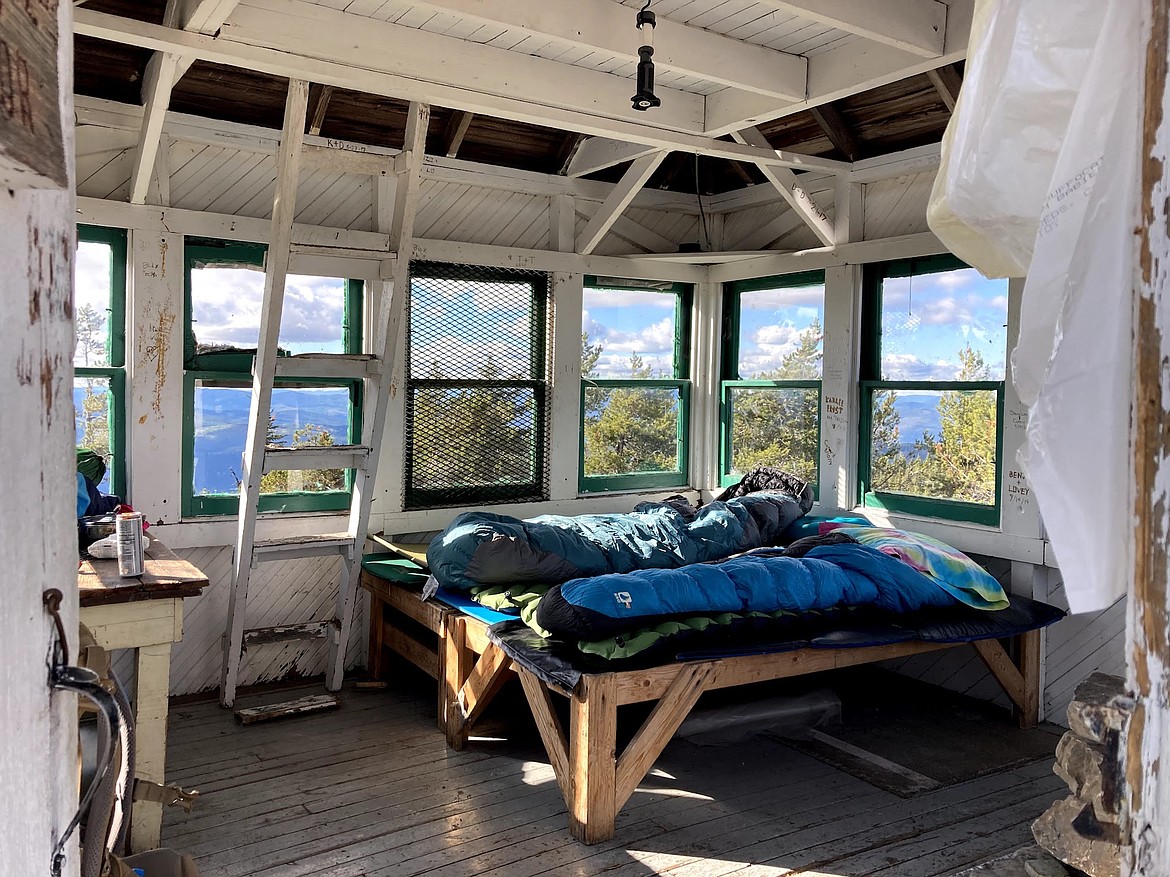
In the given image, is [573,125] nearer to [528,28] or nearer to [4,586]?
Answer: [528,28]

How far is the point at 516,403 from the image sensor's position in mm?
A: 5707

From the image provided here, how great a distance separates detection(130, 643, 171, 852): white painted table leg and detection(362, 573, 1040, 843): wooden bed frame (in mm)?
1269

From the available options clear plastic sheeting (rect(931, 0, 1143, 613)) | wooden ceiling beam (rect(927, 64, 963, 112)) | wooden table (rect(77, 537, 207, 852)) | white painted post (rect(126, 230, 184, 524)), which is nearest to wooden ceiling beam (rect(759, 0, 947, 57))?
wooden ceiling beam (rect(927, 64, 963, 112))

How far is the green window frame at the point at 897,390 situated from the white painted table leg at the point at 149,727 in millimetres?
3822

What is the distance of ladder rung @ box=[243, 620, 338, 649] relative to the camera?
461 cm

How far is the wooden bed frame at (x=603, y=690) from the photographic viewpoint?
3273 millimetres

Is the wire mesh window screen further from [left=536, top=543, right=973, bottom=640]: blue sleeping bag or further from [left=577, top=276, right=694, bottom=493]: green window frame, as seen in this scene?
[left=536, top=543, right=973, bottom=640]: blue sleeping bag

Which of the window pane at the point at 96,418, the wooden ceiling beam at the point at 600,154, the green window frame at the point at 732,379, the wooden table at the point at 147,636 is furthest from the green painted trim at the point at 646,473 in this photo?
the wooden table at the point at 147,636

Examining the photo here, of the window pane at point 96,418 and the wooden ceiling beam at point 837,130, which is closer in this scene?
the window pane at point 96,418

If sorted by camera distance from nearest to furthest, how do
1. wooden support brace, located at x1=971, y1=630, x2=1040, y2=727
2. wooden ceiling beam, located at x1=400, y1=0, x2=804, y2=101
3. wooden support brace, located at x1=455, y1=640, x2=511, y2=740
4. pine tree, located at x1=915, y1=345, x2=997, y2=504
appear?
wooden ceiling beam, located at x1=400, y1=0, x2=804, y2=101 < wooden support brace, located at x1=455, y1=640, x2=511, y2=740 < wooden support brace, located at x1=971, y1=630, x2=1040, y2=727 < pine tree, located at x1=915, y1=345, x2=997, y2=504

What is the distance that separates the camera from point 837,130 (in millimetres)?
5234

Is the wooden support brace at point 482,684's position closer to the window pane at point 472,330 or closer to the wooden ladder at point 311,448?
the wooden ladder at point 311,448

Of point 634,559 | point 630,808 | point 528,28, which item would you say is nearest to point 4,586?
point 528,28

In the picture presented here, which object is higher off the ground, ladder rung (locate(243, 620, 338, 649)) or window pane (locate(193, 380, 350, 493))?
window pane (locate(193, 380, 350, 493))
